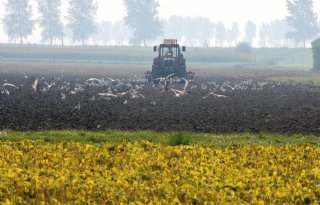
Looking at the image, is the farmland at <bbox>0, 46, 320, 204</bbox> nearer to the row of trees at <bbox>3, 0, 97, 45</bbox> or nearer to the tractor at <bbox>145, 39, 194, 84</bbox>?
the tractor at <bbox>145, 39, 194, 84</bbox>

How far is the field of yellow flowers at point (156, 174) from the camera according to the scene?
36.8 ft

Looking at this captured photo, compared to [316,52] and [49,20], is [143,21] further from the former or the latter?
[316,52]

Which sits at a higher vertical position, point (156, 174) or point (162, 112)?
point (162, 112)

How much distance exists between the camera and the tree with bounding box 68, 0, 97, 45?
173250 mm

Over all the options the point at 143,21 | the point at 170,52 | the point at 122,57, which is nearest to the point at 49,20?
the point at 143,21

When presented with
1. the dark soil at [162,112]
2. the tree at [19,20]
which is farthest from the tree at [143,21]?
the dark soil at [162,112]

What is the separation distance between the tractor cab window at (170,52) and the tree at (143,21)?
117 metres

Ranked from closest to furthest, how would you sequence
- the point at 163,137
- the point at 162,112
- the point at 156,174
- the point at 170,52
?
the point at 156,174 < the point at 163,137 < the point at 162,112 < the point at 170,52

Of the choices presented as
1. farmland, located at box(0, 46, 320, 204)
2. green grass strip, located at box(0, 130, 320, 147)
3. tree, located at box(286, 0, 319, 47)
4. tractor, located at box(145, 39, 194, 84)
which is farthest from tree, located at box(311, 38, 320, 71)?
tree, located at box(286, 0, 319, 47)

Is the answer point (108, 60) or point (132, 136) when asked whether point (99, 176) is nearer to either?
point (132, 136)

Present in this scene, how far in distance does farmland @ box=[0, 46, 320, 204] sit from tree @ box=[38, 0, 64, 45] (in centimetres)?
14287

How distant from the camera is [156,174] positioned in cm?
1326

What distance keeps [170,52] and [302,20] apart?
129480 millimetres

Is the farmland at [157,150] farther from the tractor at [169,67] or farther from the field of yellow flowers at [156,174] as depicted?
the tractor at [169,67]
